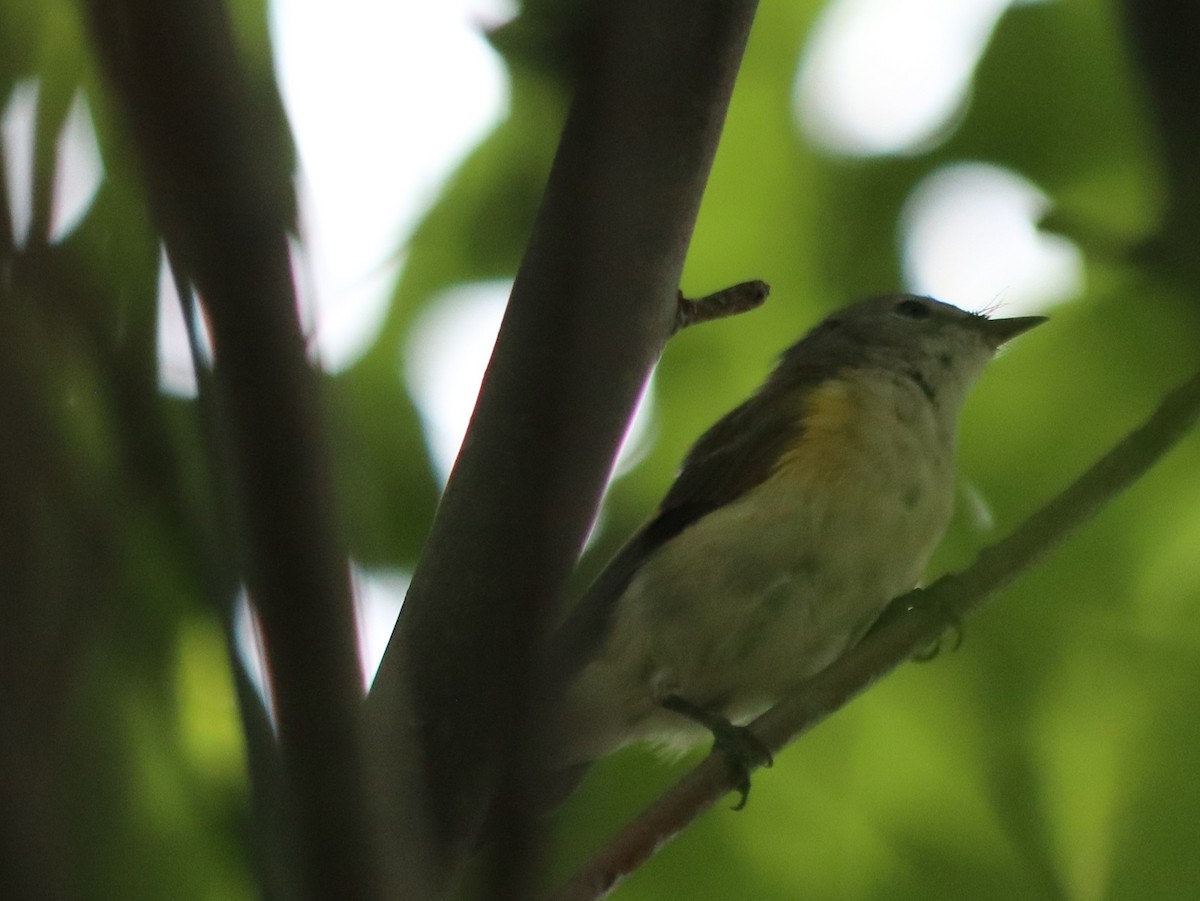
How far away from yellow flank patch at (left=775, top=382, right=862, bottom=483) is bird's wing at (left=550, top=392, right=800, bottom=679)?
3cm

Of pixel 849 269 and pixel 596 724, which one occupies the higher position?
pixel 849 269

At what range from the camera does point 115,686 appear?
116 cm

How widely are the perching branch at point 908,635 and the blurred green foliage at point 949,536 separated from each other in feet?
0.31

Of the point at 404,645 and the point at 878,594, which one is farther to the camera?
the point at 878,594

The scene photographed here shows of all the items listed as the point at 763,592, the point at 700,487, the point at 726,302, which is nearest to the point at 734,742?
the point at 726,302

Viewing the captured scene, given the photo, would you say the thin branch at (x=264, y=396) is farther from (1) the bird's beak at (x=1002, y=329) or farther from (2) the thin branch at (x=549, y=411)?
(1) the bird's beak at (x=1002, y=329)

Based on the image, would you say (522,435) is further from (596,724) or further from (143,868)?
(596,724)

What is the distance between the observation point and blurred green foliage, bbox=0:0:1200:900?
1523 millimetres

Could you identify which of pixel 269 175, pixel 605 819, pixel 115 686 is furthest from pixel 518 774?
pixel 605 819

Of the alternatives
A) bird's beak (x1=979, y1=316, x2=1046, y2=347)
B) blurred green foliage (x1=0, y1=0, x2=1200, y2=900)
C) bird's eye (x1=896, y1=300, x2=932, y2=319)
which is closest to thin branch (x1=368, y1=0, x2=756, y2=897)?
blurred green foliage (x1=0, y1=0, x2=1200, y2=900)

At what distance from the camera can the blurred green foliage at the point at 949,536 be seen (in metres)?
1.52

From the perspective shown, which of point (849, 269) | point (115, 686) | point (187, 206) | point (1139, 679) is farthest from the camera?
point (849, 269)

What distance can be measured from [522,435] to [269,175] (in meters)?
0.88

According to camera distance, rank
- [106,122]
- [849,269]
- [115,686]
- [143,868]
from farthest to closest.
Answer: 1. [849,269]
2. [143,868]
3. [106,122]
4. [115,686]
